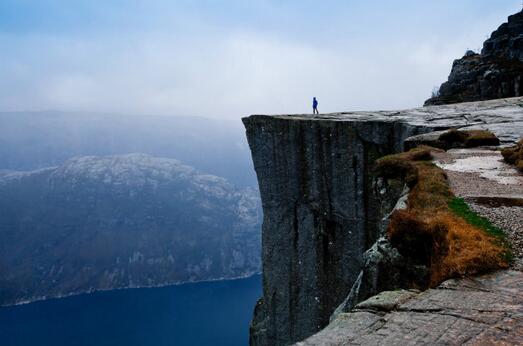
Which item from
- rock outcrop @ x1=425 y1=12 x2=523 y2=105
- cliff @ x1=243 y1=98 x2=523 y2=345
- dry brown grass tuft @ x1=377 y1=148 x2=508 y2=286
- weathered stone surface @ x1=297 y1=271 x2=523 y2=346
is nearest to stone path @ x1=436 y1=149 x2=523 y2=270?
dry brown grass tuft @ x1=377 y1=148 x2=508 y2=286

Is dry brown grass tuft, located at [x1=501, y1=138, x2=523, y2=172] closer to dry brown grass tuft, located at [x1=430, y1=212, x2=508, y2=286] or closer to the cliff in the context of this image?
dry brown grass tuft, located at [x1=430, y1=212, x2=508, y2=286]

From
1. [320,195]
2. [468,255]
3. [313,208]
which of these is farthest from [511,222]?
[313,208]

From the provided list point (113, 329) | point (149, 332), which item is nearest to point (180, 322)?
point (149, 332)

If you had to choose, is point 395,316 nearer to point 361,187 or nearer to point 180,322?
point 361,187

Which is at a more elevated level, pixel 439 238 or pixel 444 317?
pixel 439 238

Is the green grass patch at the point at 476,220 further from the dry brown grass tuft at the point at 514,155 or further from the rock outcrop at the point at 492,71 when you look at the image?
the rock outcrop at the point at 492,71

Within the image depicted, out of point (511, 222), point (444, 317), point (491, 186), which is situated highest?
point (491, 186)

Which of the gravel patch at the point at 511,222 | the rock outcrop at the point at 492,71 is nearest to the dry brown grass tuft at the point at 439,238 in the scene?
the gravel patch at the point at 511,222

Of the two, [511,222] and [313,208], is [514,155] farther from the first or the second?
[313,208]
